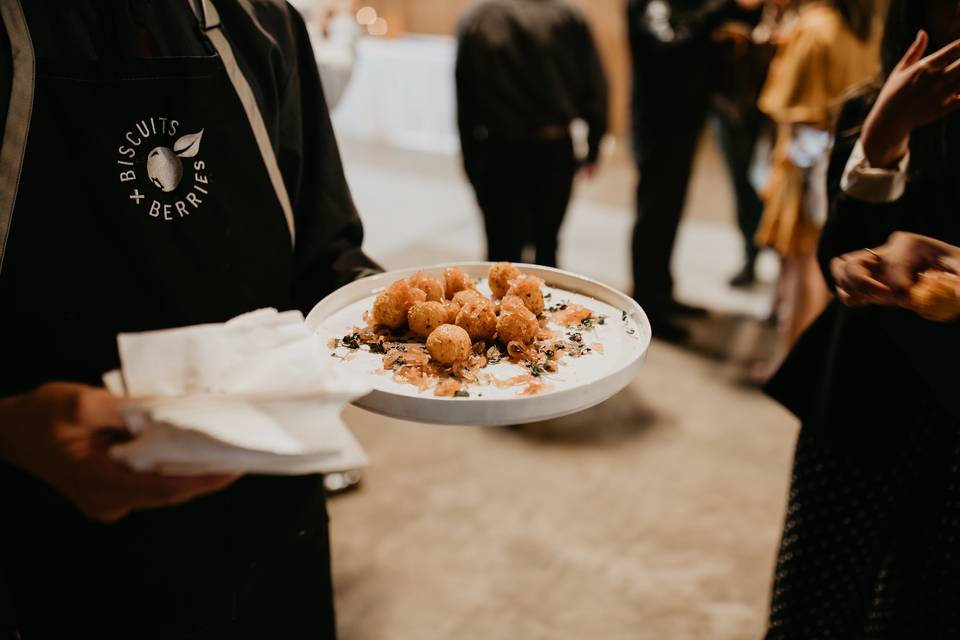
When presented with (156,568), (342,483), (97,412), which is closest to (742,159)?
(342,483)

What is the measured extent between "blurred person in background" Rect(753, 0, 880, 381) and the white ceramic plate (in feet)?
5.19

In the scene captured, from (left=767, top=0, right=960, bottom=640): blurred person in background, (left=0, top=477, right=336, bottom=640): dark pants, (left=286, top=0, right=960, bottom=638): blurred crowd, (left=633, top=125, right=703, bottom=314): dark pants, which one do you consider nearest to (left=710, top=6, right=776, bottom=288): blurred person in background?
(left=633, top=125, right=703, bottom=314): dark pants

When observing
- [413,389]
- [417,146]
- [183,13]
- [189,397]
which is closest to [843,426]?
[413,389]

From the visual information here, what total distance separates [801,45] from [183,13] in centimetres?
241

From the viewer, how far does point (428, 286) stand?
1.20m

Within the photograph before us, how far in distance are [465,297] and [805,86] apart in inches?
84.4

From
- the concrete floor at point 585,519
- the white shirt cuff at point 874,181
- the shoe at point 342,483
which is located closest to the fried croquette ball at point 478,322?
the white shirt cuff at point 874,181

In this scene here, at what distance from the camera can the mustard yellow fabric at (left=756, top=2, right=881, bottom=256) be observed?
2.67 metres

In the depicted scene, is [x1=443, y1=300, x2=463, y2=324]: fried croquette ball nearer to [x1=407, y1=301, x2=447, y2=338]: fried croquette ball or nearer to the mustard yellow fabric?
[x1=407, y1=301, x2=447, y2=338]: fried croquette ball

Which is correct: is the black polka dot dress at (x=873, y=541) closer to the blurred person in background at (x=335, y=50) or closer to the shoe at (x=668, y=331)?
the blurred person in background at (x=335, y=50)

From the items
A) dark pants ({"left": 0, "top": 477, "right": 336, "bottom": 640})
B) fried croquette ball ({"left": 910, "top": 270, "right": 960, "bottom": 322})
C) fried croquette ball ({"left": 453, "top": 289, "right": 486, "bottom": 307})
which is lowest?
dark pants ({"left": 0, "top": 477, "right": 336, "bottom": 640})

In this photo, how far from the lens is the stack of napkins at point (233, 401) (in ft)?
2.26

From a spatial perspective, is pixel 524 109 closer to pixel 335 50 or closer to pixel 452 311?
pixel 335 50

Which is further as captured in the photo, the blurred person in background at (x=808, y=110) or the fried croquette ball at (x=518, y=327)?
the blurred person in background at (x=808, y=110)
